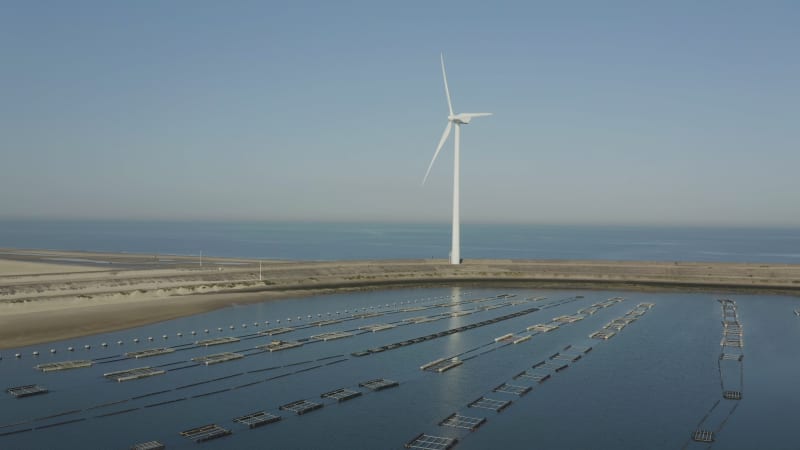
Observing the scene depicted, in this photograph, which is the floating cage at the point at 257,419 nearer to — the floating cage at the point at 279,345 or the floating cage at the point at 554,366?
the floating cage at the point at 279,345

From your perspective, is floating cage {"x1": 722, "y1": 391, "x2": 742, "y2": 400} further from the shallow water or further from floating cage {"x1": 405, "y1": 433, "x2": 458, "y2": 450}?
floating cage {"x1": 405, "y1": 433, "x2": 458, "y2": 450}

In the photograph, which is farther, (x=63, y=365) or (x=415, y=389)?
(x=63, y=365)

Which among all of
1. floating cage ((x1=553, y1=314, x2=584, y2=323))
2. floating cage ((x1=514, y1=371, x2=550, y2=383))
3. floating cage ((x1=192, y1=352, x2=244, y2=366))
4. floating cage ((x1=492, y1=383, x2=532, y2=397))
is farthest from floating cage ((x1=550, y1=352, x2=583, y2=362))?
floating cage ((x1=192, y1=352, x2=244, y2=366))

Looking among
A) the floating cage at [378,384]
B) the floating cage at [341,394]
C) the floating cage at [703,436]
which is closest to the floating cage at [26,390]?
the floating cage at [341,394]

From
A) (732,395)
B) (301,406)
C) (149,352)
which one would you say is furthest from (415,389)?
(149,352)

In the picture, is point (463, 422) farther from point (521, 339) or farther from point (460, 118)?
point (460, 118)

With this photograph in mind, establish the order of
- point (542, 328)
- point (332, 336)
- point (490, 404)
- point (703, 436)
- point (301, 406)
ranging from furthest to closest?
point (542, 328) < point (332, 336) < point (490, 404) < point (301, 406) < point (703, 436)
